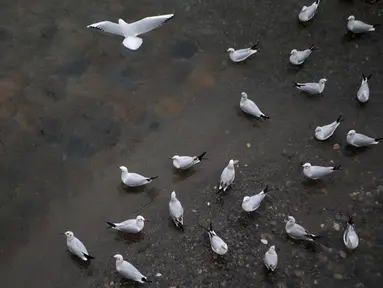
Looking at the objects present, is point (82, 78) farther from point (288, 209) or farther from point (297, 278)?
point (297, 278)

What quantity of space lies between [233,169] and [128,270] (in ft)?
5.65

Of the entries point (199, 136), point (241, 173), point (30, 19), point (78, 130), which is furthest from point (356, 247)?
point (30, 19)

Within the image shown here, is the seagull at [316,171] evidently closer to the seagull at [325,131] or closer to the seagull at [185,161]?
the seagull at [325,131]

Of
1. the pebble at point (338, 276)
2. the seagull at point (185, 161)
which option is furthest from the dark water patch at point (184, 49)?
the pebble at point (338, 276)

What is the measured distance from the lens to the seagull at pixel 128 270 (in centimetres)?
629

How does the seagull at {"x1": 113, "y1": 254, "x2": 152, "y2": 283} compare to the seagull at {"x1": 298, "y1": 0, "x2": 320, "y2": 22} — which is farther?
the seagull at {"x1": 298, "y1": 0, "x2": 320, "y2": 22}

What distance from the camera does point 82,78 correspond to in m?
8.43

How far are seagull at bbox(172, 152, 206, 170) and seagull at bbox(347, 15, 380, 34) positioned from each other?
3.16 metres

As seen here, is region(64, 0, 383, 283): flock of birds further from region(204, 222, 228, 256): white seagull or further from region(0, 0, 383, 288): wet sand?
region(0, 0, 383, 288): wet sand

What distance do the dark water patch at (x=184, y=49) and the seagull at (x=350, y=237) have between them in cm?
343

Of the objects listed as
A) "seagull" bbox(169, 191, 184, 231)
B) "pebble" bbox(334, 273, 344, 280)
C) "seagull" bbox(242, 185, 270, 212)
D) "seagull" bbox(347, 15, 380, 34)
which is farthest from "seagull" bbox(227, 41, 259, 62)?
"pebble" bbox(334, 273, 344, 280)

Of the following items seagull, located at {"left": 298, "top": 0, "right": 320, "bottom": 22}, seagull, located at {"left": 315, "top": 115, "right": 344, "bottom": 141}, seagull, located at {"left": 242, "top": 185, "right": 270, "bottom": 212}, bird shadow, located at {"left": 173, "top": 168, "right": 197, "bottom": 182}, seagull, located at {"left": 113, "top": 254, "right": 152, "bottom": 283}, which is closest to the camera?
seagull, located at {"left": 113, "top": 254, "right": 152, "bottom": 283}

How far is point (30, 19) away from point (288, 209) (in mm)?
4854

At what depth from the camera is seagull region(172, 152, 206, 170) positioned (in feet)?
23.8
